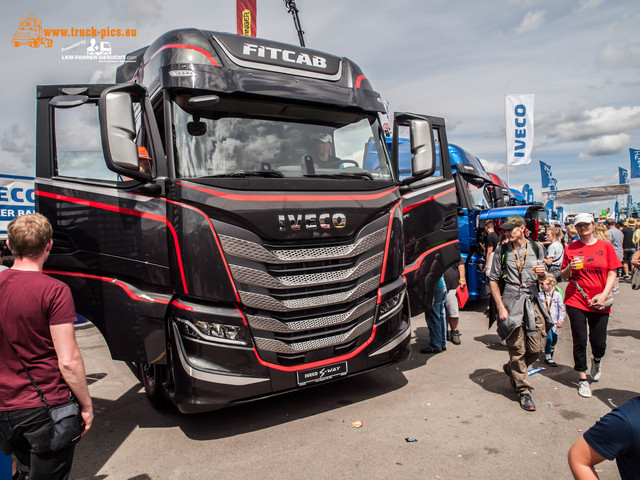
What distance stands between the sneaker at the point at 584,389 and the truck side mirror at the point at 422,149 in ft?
8.65

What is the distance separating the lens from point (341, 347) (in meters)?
4.12

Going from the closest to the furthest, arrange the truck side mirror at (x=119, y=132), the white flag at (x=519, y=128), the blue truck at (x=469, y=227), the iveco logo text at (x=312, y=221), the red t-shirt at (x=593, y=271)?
the truck side mirror at (x=119, y=132), the iveco logo text at (x=312, y=221), the red t-shirt at (x=593, y=271), the blue truck at (x=469, y=227), the white flag at (x=519, y=128)

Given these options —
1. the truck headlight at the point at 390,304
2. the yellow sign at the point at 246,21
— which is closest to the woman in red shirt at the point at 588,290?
the truck headlight at the point at 390,304

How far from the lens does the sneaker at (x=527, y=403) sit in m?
4.33

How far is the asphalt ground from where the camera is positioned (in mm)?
3396

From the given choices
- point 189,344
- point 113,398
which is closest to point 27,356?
point 189,344

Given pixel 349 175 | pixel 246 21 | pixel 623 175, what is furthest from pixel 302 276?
pixel 623 175

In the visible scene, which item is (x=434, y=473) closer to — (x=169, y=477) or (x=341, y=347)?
(x=341, y=347)

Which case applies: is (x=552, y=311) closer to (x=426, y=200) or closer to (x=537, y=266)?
(x=537, y=266)

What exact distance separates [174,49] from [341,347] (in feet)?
9.59

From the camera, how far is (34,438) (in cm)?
229

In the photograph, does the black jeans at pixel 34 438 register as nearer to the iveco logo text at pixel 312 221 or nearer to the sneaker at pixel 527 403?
the iveco logo text at pixel 312 221

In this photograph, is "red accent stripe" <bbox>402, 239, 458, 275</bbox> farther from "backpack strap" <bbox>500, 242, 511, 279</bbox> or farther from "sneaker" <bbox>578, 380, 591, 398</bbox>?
"sneaker" <bbox>578, 380, 591, 398</bbox>

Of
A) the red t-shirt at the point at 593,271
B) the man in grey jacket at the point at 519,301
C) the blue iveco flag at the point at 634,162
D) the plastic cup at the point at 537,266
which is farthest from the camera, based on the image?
the blue iveco flag at the point at 634,162
